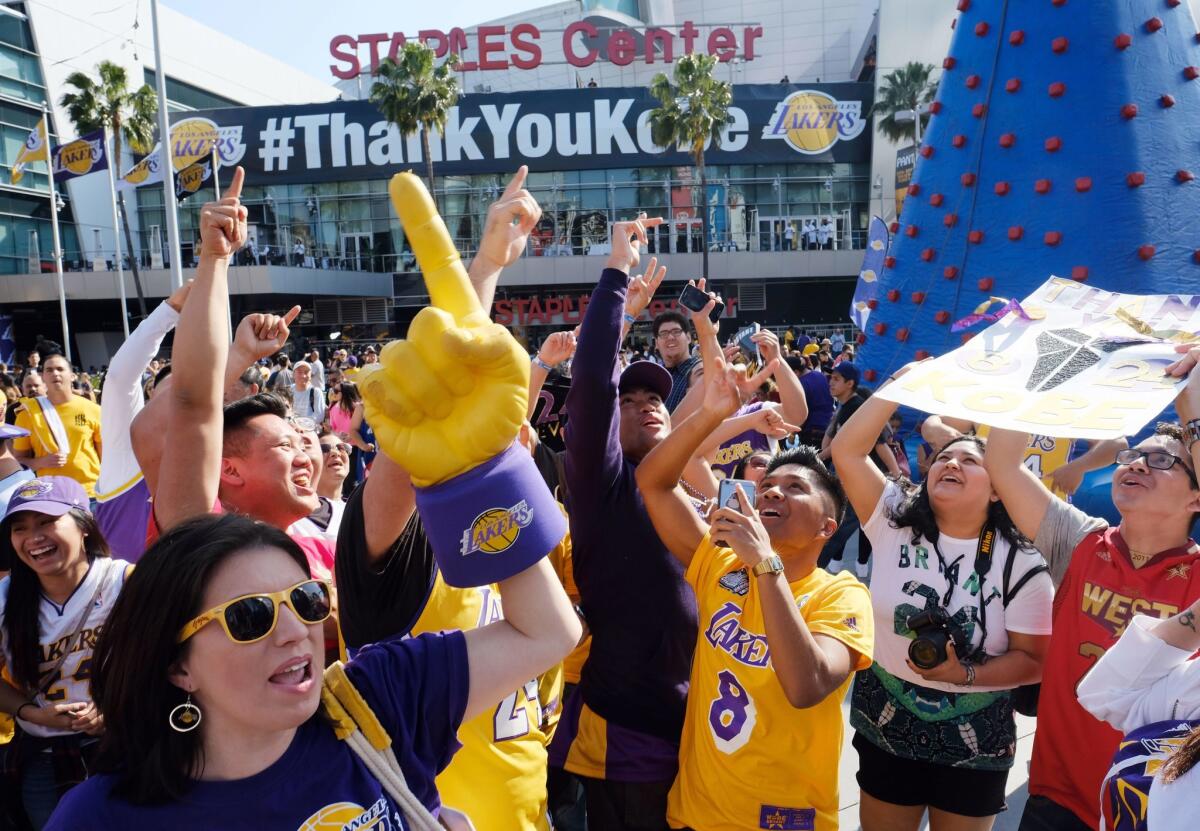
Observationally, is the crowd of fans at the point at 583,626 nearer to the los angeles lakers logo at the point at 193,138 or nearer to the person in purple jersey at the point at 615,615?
the person in purple jersey at the point at 615,615

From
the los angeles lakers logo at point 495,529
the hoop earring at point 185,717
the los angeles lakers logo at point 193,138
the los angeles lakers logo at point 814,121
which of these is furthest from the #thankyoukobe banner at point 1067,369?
the los angeles lakers logo at point 193,138

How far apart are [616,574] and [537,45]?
4202 cm

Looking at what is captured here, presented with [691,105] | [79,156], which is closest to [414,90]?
[691,105]

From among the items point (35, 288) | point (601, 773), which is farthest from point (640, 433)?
point (35, 288)

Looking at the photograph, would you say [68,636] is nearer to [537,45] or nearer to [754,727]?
[754,727]

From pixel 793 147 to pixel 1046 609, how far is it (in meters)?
34.3

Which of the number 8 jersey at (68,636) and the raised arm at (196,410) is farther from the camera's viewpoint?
the number 8 jersey at (68,636)

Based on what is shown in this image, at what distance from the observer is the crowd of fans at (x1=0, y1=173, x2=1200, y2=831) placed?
4.58 feet

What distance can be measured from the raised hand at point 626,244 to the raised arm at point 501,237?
0.47m

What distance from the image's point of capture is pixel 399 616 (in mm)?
1924

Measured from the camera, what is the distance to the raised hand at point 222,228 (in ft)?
6.81

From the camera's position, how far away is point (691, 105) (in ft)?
102

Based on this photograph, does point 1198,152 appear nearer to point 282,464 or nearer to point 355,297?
point 282,464

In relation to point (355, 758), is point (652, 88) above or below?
above
